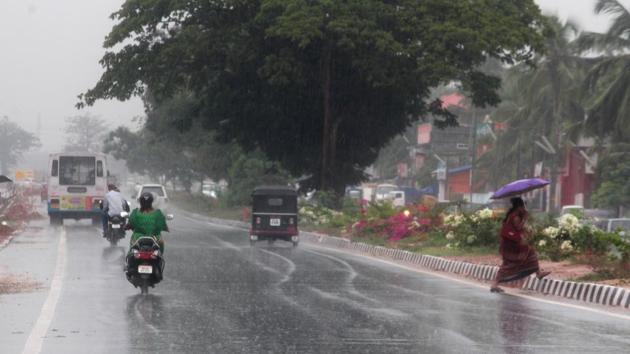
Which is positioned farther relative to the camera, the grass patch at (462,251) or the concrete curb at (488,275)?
the grass patch at (462,251)

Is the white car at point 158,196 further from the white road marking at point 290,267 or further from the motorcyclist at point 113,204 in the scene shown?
the white road marking at point 290,267

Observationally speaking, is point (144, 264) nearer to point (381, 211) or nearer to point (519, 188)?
point (519, 188)

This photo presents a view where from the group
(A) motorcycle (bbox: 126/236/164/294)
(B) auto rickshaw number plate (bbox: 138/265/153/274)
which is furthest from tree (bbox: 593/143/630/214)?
(B) auto rickshaw number plate (bbox: 138/265/153/274)

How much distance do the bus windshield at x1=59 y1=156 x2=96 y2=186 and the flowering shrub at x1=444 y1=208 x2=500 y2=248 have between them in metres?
19.8

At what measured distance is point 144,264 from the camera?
17.6m

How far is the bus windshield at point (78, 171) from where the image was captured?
152 feet

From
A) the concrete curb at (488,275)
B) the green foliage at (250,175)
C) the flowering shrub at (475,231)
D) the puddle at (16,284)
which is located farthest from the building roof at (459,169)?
the puddle at (16,284)

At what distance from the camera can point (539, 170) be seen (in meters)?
75.7

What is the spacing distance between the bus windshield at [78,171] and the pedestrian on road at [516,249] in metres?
29.4

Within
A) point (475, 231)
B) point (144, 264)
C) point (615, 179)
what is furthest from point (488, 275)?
point (615, 179)

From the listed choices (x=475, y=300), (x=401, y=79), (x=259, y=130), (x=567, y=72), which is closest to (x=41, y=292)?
(x=475, y=300)

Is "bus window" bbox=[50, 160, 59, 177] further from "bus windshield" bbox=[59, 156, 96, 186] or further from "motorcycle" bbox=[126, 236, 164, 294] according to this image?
"motorcycle" bbox=[126, 236, 164, 294]

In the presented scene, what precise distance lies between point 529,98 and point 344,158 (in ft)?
72.9

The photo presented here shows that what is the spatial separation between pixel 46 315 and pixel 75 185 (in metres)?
32.8
